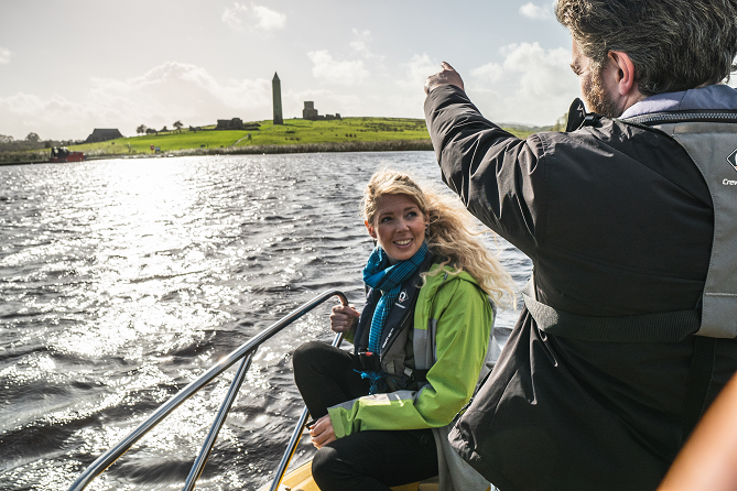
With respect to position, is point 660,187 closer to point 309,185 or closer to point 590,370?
point 590,370

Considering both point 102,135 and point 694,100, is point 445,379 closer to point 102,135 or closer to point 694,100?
point 694,100

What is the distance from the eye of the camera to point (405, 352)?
249 centimetres

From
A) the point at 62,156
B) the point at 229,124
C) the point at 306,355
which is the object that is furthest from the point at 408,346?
the point at 229,124

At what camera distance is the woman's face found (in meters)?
2.64

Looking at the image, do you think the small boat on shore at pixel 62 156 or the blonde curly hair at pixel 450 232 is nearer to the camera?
the blonde curly hair at pixel 450 232

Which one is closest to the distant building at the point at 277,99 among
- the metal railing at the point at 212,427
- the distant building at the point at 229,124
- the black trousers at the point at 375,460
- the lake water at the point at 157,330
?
the distant building at the point at 229,124

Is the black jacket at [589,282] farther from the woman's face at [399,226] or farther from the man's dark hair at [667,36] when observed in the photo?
the woman's face at [399,226]

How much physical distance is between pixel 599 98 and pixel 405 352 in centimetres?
155

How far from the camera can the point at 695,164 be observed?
3.46ft

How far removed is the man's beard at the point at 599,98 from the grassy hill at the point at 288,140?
79.5 metres

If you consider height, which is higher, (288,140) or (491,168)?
(288,140)

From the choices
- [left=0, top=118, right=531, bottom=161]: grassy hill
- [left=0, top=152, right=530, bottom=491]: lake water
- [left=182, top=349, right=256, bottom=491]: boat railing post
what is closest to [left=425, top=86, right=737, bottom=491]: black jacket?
[left=182, top=349, right=256, bottom=491]: boat railing post

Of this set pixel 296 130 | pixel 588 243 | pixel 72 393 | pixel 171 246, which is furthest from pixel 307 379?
pixel 296 130

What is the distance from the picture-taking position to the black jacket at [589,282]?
42.9 inches
